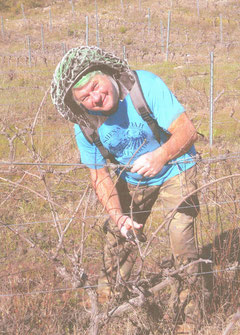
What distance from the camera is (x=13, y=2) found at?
121 ft

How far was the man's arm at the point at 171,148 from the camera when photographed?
7.31ft

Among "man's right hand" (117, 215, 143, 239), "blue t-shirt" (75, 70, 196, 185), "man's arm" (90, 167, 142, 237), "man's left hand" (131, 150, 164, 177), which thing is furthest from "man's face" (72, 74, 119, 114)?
"man's right hand" (117, 215, 143, 239)

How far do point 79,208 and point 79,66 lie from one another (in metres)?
1.69

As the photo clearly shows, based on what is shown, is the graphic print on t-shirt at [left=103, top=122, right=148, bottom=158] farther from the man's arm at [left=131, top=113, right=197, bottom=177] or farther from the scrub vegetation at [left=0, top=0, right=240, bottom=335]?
the scrub vegetation at [left=0, top=0, right=240, bottom=335]

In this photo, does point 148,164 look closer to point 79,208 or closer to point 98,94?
point 98,94

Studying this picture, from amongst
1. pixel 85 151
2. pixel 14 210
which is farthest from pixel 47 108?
pixel 85 151

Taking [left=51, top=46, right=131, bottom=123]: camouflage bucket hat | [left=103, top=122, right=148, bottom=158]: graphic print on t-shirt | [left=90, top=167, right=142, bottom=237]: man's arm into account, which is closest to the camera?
[left=51, top=46, right=131, bottom=123]: camouflage bucket hat

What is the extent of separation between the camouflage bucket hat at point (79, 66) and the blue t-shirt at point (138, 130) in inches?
6.0

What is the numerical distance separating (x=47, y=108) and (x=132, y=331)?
23.5 feet

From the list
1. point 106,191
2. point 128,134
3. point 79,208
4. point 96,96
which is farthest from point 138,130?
point 79,208

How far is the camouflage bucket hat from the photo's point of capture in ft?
7.09

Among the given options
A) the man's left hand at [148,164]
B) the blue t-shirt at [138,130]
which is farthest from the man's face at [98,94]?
the man's left hand at [148,164]

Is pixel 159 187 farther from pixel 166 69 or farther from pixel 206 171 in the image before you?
pixel 166 69

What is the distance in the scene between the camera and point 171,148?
2252mm
